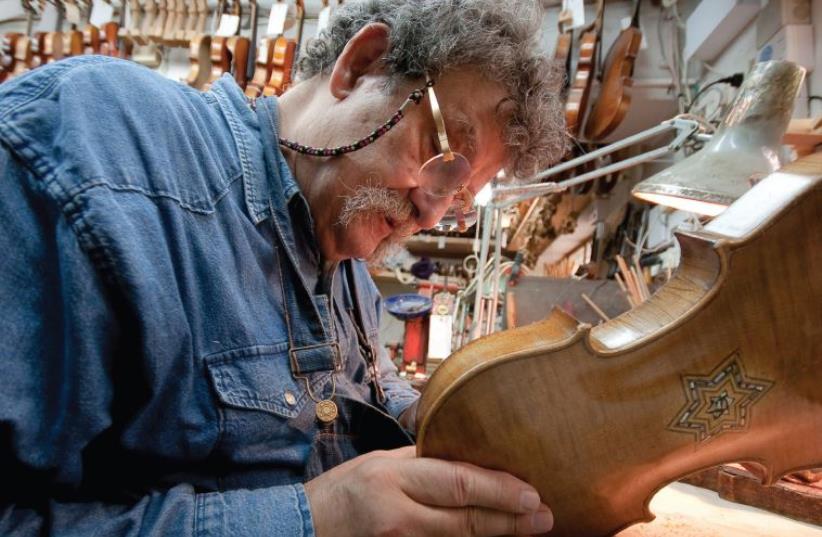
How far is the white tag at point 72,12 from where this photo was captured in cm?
478

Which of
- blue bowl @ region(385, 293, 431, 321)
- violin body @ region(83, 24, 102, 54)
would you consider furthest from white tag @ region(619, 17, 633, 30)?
violin body @ region(83, 24, 102, 54)

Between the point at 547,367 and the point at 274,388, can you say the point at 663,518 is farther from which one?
the point at 274,388

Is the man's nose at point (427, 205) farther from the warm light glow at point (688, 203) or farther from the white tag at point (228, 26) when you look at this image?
the white tag at point (228, 26)

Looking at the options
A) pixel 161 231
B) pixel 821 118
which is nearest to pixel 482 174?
pixel 161 231

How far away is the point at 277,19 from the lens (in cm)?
398

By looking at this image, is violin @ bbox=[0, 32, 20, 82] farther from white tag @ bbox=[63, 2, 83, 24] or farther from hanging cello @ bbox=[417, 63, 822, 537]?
hanging cello @ bbox=[417, 63, 822, 537]

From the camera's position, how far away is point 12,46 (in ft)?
15.3

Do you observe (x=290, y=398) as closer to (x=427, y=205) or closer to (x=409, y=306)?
(x=427, y=205)

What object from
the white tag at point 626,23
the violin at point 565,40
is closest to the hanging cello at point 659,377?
the violin at point 565,40

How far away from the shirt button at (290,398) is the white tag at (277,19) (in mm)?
3751

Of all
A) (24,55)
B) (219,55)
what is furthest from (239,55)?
(24,55)

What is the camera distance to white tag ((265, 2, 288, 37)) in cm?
393

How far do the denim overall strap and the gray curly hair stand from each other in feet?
1.03

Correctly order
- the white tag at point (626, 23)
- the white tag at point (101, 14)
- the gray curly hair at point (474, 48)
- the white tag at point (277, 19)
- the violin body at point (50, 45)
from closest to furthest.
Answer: the gray curly hair at point (474, 48), the white tag at point (626, 23), the white tag at point (277, 19), the violin body at point (50, 45), the white tag at point (101, 14)
